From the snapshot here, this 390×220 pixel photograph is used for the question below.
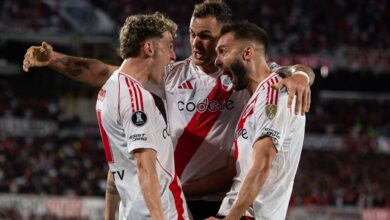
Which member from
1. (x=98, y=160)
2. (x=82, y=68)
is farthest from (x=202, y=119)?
(x=98, y=160)

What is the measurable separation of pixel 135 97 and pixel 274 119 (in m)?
0.82

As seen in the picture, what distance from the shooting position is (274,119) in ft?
13.8

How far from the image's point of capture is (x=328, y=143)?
2766 centimetres

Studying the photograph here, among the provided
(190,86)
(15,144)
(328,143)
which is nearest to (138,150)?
(190,86)

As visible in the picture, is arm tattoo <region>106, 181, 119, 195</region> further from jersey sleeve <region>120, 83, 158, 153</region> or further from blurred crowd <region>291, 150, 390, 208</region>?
blurred crowd <region>291, 150, 390, 208</region>

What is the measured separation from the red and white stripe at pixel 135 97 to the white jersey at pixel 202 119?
99 centimetres

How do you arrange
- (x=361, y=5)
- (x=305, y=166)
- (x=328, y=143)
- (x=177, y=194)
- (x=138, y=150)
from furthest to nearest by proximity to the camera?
1. (x=361, y=5)
2. (x=328, y=143)
3. (x=305, y=166)
4. (x=177, y=194)
5. (x=138, y=150)

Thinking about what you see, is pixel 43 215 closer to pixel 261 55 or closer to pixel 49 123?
pixel 49 123

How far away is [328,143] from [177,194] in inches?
936

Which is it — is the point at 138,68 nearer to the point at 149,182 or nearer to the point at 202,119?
the point at 149,182

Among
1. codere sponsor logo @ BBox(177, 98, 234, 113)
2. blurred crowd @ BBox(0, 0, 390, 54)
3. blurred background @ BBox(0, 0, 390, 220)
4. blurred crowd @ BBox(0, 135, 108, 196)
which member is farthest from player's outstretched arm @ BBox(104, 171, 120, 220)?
blurred crowd @ BBox(0, 0, 390, 54)

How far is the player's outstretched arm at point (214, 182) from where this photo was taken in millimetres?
4992

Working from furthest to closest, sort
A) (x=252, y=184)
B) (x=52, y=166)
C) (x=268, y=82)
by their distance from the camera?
(x=52, y=166)
(x=268, y=82)
(x=252, y=184)

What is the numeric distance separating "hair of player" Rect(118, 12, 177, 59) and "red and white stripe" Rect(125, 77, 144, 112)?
0.28 meters
